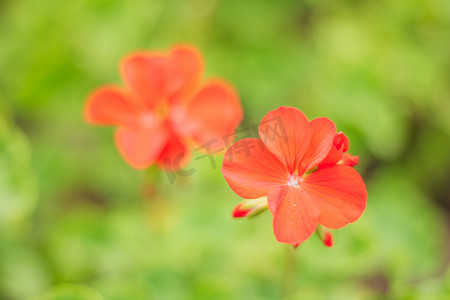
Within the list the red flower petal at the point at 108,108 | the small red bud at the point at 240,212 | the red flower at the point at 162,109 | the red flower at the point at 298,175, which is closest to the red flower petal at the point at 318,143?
the red flower at the point at 298,175

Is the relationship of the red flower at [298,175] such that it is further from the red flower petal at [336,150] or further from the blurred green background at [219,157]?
the blurred green background at [219,157]

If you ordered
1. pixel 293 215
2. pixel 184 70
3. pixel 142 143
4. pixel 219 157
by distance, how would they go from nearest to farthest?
pixel 293 215 < pixel 142 143 < pixel 184 70 < pixel 219 157

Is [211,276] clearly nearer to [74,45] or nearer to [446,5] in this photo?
[74,45]

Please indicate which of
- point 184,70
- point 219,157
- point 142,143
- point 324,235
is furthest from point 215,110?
point 324,235

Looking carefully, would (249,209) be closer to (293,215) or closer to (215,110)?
(293,215)

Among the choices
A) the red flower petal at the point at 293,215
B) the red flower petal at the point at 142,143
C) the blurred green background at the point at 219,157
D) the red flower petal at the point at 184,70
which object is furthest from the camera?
the blurred green background at the point at 219,157

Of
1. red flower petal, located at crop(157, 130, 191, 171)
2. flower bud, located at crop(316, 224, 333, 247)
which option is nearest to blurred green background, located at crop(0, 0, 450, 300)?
red flower petal, located at crop(157, 130, 191, 171)
